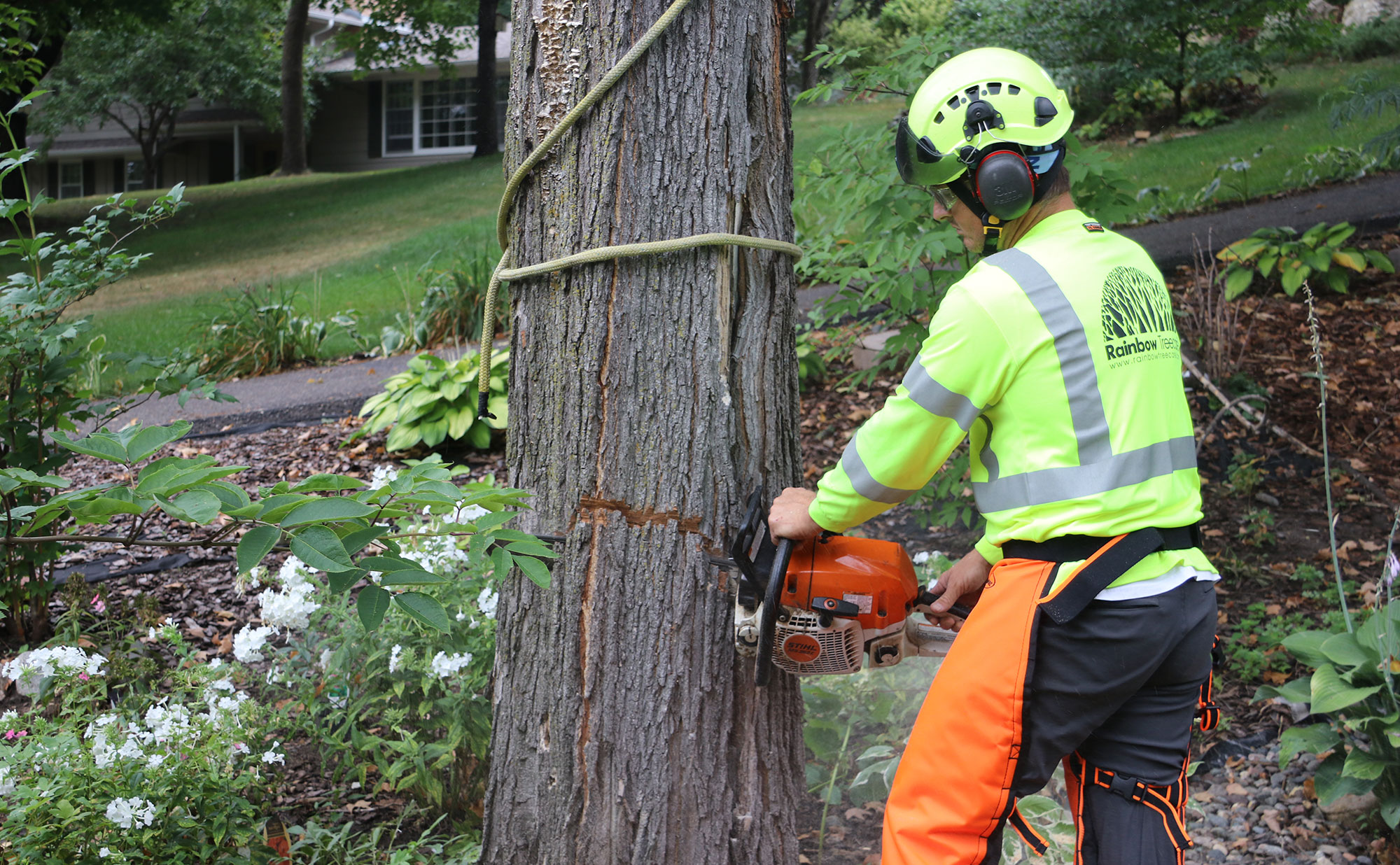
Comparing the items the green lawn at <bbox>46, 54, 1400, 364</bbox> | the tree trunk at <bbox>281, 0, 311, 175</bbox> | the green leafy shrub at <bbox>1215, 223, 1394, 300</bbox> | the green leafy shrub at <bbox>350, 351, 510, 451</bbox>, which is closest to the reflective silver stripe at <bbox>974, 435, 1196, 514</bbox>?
the green lawn at <bbox>46, 54, 1400, 364</bbox>

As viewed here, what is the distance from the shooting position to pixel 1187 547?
1.80 m

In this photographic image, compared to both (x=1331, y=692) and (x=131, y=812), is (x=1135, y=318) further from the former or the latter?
(x=131, y=812)

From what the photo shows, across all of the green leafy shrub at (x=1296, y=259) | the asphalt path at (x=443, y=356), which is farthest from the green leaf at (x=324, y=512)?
the green leafy shrub at (x=1296, y=259)

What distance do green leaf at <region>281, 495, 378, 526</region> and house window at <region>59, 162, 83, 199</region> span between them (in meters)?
37.6

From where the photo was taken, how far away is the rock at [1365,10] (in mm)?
15609

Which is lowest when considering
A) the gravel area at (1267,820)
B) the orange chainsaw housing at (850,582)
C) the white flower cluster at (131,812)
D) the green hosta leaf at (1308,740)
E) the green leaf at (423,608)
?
the gravel area at (1267,820)

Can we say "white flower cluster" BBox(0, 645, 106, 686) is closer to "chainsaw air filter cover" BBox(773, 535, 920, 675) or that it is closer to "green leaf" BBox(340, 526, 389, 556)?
"green leaf" BBox(340, 526, 389, 556)

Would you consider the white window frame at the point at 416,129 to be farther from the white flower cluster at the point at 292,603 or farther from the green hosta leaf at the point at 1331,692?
the green hosta leaf at the point at 1331,692

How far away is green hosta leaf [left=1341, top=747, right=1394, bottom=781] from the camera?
2646 mm

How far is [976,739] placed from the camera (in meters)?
1.76

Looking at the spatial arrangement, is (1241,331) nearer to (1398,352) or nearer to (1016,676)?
(1398,352)

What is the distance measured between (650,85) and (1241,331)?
5393 millimetres

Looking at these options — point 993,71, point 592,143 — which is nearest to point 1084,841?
point 993,71

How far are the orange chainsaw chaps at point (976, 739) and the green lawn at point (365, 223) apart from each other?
2626 millimetres
